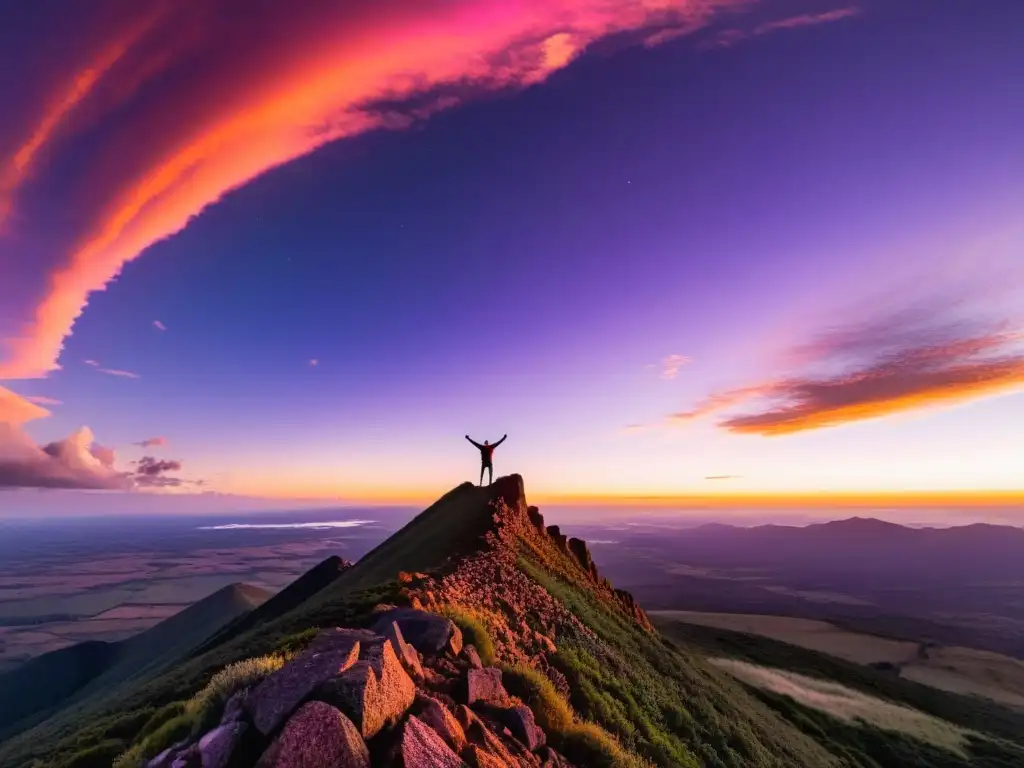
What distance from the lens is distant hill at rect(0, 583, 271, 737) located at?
96.2m

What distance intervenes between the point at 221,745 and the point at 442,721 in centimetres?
362

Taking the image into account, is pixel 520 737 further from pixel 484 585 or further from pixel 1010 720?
pixel 1010 720

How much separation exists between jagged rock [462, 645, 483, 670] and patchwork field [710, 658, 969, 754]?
5368cm

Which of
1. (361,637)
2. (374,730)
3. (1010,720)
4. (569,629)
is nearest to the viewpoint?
(374,730)

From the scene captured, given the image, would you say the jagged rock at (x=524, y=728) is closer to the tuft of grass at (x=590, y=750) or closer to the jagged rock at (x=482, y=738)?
the jagged rock at (x=482, y=738)

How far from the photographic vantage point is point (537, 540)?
1619 inches

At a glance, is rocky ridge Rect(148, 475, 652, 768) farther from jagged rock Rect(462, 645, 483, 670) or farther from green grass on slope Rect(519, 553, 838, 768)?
green grass on slope Rect(519, 553, 838, 768)

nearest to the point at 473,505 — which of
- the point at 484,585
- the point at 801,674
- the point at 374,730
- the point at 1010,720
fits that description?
the point at 484,585

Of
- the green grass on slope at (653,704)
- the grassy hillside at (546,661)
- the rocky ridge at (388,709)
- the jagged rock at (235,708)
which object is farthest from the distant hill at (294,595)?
the jagged rock at (235,708)

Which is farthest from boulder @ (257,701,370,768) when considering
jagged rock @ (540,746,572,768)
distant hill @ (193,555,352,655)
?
distant hill @ (193,555,352,655)

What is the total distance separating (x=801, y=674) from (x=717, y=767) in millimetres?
65940

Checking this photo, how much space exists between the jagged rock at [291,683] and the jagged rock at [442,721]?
1.60 m

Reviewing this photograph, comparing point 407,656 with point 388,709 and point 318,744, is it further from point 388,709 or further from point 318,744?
point 318,744

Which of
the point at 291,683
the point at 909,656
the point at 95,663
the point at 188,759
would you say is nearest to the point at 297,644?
the point at 188,759
